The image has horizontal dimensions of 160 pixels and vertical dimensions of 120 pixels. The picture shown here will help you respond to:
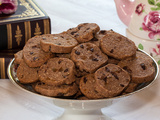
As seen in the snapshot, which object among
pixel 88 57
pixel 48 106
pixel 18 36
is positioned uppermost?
pixel 88 57

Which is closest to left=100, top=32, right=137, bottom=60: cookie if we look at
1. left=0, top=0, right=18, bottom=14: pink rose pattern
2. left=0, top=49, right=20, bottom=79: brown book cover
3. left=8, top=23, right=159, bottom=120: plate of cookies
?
left=8, top=23, right=159, bottom=120: plate of cookies

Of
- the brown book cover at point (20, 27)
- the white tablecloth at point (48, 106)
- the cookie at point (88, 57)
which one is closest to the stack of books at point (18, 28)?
the brown book cover at point (20, 27)

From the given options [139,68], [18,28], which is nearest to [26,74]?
[139,68]

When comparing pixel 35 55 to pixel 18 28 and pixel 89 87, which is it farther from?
pixel 18 28

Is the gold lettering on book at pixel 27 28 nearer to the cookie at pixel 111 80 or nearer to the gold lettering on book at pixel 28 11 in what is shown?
the gold lettering on book at pixel 28 11

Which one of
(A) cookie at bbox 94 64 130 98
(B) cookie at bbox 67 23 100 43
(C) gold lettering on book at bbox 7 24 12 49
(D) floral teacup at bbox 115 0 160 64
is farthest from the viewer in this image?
(C) gold lettering on book at bbox 7 24 12 49

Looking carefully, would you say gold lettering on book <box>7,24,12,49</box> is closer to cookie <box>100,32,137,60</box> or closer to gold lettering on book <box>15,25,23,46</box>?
gold lettering on book <box>15,25,23,46</box>

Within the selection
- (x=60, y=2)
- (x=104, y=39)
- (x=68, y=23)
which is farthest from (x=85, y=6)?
(x=104, y=39)
